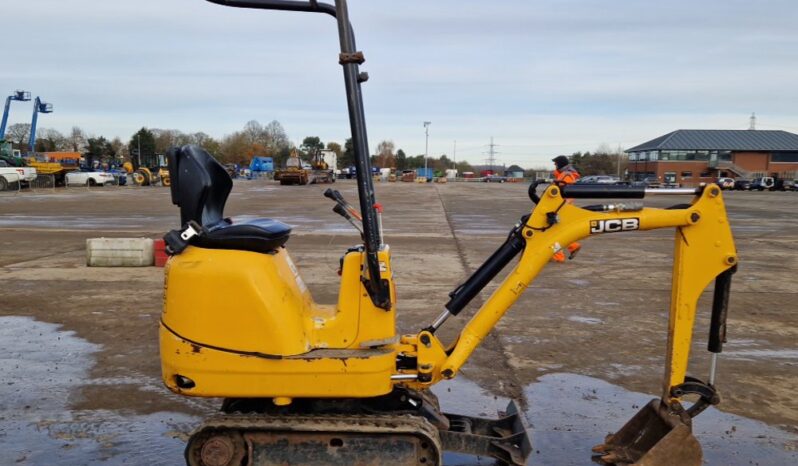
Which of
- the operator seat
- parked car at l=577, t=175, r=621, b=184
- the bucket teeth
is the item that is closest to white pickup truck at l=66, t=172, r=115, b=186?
parked car at l=577, t=175, r=621, b=184

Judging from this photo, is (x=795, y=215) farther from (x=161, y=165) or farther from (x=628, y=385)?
(x=161, y=165)

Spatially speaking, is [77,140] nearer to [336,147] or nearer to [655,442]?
[336,147]

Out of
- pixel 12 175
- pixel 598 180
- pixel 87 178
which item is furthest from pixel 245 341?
pixel 87 178

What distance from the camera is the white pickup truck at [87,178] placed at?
145 feet

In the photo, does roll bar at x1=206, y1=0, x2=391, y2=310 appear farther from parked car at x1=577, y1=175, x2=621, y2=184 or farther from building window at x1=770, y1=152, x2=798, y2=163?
building window at x1=770, y1=152, x2=798, y2=163

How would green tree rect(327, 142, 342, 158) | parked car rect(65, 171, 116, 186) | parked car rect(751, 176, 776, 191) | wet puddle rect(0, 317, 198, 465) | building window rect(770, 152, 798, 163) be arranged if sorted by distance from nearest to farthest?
wet puddle rect(0, 317, 198, 465), parked car rect(65, 171, 116, 186), parked car rect(751, 176, 776, 191), building window rect(770, 152, 798, 163), green tree rect(327, 142, 342, 158)

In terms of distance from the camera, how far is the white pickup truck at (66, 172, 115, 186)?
44.2 m

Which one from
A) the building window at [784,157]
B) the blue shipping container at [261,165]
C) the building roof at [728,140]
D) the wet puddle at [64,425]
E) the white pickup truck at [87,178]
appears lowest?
the wet puddle at [64,425]

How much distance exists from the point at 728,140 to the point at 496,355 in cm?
8838

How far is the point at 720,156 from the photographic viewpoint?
8025cm

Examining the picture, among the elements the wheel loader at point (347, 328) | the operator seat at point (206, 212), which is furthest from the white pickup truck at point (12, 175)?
the wheel loader at point (347, 328)

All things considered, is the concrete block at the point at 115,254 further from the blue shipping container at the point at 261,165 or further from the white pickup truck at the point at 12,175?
the blue shipping container at the point at 261,165

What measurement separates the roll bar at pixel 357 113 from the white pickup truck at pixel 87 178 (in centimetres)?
4623

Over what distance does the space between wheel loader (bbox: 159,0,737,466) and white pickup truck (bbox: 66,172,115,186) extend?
46.0 meters
